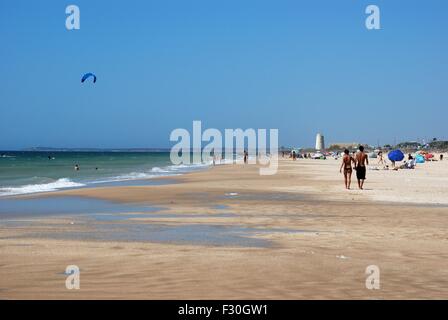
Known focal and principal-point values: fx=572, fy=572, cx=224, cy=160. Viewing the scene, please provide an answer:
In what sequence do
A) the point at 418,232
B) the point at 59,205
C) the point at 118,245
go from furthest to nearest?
the point at 59,205 < the point at 418,232 < the point at 118,245

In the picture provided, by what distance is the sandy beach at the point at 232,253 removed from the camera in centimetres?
606

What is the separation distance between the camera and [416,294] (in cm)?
594

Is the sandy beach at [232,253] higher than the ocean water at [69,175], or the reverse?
the sandy beach at [232,253]

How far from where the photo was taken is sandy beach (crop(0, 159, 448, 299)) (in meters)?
6.06

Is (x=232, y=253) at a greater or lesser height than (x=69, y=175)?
greater

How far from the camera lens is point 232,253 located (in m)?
8.21

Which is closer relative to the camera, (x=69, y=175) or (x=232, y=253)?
(x=232, y=253)

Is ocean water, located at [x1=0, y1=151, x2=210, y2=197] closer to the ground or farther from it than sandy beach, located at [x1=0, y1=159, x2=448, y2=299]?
closer to the ground

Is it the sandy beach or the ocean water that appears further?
the ocean water

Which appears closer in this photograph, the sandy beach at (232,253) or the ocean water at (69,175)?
the sandy beach at (232,253)
